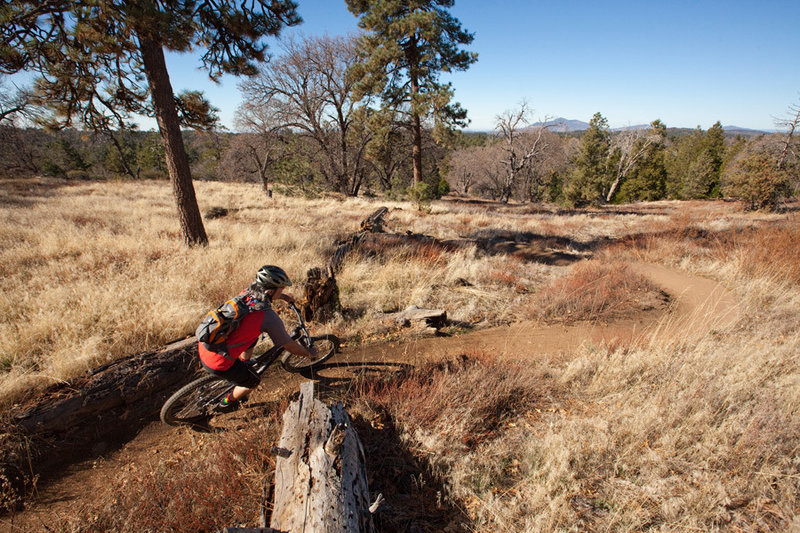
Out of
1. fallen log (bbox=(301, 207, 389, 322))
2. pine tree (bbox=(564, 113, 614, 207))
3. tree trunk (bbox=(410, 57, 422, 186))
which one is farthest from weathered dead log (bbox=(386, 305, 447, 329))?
pine tree (bbox=(564, 113, 614, 207))

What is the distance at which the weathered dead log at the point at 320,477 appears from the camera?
1960 mm

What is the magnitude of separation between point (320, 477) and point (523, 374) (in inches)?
108

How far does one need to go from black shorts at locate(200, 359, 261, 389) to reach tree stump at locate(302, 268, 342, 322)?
2221 mm

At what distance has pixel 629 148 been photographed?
4116cm

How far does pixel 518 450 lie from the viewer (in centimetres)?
291

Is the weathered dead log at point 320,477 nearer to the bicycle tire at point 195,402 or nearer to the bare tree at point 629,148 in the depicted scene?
the bicycle tire at point 195,402

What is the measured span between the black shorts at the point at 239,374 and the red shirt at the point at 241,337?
0.05m

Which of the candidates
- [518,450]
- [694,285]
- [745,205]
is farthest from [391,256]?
[745,205]

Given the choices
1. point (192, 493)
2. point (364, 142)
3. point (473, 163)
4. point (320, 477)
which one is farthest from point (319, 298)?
point (473, 163)

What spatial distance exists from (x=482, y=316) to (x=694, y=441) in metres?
3.71

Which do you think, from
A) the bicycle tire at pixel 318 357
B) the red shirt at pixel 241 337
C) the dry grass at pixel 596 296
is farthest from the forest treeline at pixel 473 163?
the red shirt at pixel 241 337

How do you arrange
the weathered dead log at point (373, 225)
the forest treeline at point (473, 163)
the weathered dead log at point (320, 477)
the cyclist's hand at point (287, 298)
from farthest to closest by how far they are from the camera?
the forest treeline at point (473, 163) < the weathered dead log at point (373, 225) < the cyclist's hand at point (287, 298) < the weathered dead log at point (320, 477)

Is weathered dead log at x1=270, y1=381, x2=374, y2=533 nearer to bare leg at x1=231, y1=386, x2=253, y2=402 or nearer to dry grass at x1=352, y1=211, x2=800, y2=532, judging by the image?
dry grass at x1=352, y1=211, x2=800, y2=532

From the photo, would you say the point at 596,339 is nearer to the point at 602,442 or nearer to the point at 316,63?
the point at 602,442
